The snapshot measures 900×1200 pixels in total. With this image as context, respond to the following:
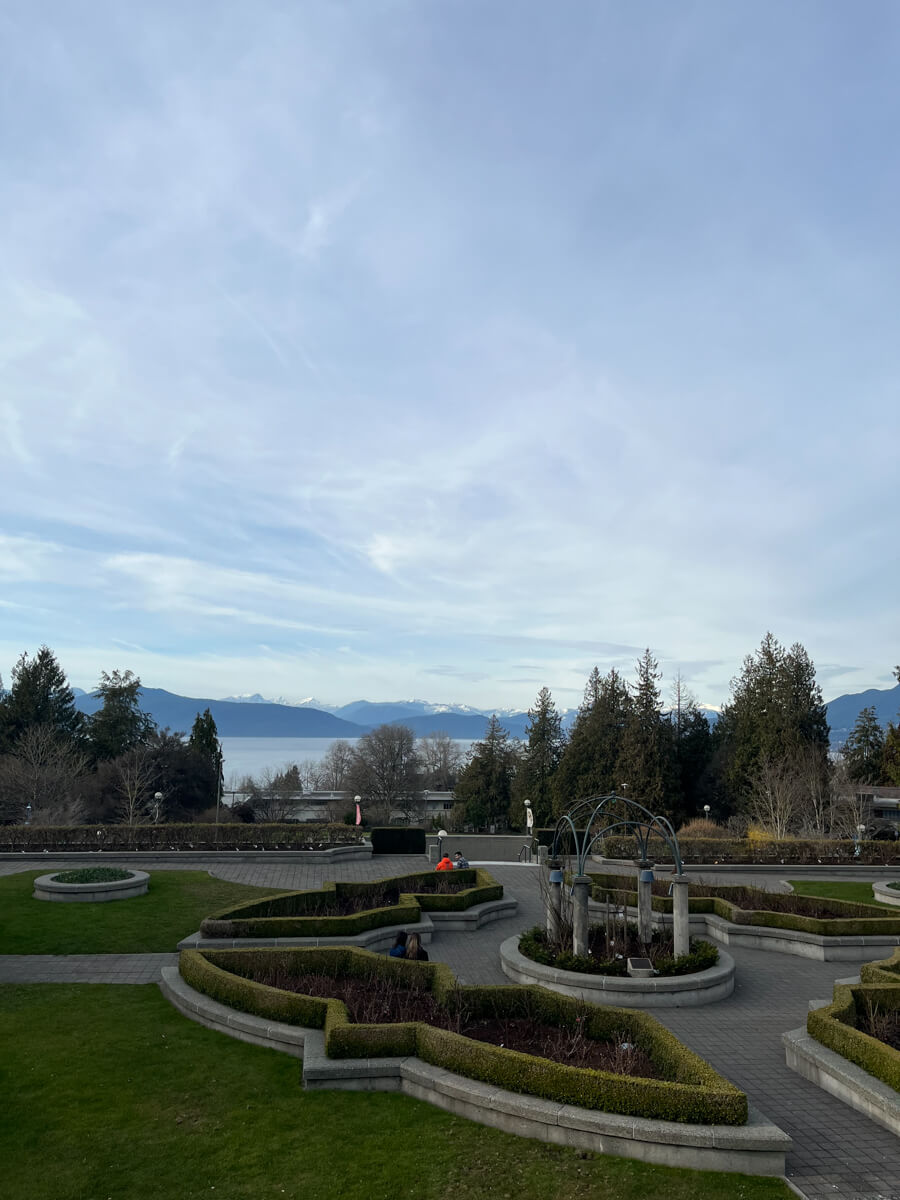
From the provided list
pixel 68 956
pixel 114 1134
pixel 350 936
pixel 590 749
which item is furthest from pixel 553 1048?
pixel 590 749

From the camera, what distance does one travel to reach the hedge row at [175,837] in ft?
92.6

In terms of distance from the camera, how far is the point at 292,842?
30.1 meters

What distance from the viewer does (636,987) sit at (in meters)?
13.4

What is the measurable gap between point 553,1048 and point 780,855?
22.9 meters

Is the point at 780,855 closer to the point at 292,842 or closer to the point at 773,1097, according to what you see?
the point at 292,842

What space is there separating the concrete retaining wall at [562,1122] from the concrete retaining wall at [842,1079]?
5.70 ft

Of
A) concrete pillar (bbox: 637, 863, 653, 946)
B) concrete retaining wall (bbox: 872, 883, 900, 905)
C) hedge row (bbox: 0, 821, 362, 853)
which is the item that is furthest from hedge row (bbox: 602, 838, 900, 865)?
concrete pillar (bbox: 637, 863, 653, 946)

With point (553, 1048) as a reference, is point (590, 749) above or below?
above

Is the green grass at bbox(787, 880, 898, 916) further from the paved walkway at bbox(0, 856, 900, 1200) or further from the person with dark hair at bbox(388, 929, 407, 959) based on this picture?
the person with dark hair at bbox(388, 929, 407, 959)

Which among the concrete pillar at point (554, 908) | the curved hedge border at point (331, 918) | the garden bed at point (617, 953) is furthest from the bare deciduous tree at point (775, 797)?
the concrete pillar at point (554, 908)

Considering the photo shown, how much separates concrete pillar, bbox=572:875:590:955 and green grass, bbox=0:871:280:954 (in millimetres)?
8176

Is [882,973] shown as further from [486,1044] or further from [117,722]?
[117,722]

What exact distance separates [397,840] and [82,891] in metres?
12.8

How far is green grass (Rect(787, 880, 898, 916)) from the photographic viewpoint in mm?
23203
